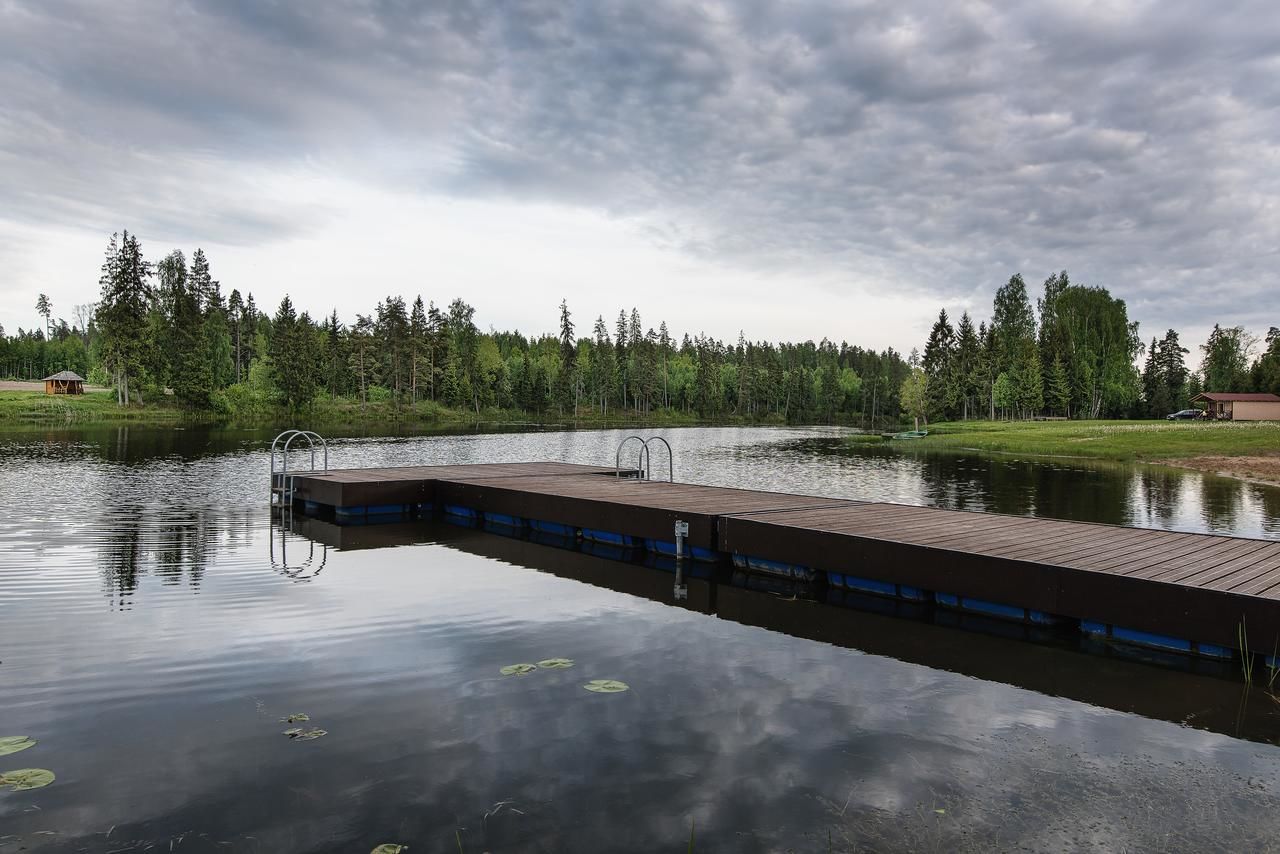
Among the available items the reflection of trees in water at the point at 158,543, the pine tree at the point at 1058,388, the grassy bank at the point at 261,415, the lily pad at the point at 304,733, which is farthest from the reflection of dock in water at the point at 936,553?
the pine tree at the point at 1058,388

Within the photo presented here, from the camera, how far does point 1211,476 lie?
34.7 m

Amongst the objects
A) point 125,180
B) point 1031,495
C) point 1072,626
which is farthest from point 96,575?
point 125,180

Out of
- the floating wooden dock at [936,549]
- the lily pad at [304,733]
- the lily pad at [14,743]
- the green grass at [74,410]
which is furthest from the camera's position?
the green grass at [74,410]

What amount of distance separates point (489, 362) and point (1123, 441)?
271 ft

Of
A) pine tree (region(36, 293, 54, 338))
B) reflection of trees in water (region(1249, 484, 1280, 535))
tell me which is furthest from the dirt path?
pine tree (region(36, 293, 54, 338))

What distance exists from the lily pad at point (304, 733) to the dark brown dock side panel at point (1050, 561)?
306 inches

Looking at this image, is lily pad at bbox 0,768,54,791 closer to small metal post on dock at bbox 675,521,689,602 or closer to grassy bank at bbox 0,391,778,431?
small metal post on dock at bbox 675,521,689,602

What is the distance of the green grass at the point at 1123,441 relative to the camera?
44.7m

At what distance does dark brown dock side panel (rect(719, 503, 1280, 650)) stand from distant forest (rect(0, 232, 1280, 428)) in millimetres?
79021

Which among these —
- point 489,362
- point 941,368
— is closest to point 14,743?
point 941,368

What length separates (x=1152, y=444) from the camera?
47.9 metres

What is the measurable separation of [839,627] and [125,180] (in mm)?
44252

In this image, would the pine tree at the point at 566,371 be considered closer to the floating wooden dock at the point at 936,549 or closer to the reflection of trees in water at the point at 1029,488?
the reflection of trees in water at the point at 1029,488

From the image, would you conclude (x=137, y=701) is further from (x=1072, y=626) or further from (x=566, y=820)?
(x=1072, y=626)
